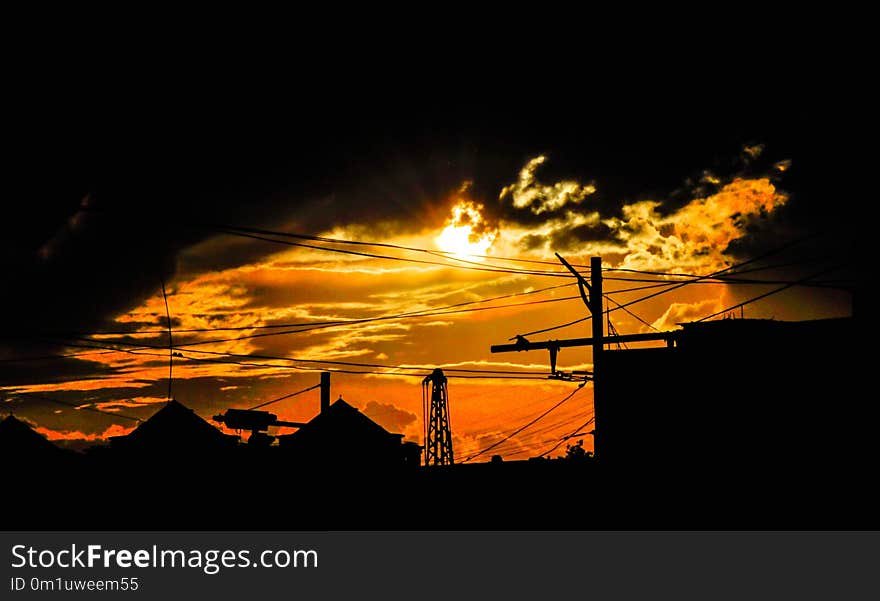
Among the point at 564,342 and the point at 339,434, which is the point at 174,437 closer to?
the point at 339,434

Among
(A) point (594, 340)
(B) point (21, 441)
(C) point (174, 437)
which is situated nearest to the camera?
(A) point (594, 340)

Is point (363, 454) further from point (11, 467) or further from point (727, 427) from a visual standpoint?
point (727, 427)

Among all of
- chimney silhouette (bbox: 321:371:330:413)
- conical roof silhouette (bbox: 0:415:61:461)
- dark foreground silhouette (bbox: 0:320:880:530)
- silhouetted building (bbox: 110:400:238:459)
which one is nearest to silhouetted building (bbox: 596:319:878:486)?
dark foreground silhouette (bbox: 0:320:880:530)

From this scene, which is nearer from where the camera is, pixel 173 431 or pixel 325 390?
pixel 173 431

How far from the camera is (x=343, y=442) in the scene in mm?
45875

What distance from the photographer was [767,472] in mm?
26812

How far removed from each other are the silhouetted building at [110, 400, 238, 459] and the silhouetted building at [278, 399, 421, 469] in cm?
477

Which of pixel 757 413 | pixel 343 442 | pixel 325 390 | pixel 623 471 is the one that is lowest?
pixel 623 471

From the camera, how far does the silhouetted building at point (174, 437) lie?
128ft

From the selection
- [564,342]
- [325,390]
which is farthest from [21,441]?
[564,342]

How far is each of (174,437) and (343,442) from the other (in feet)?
32.7

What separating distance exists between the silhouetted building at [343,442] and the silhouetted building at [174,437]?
477cm

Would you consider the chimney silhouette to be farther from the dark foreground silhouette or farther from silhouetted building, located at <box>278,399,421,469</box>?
the dark foreground silhouette

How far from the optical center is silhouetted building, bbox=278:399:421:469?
44625mm
